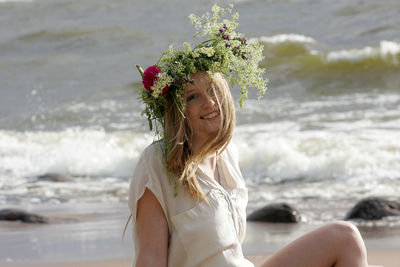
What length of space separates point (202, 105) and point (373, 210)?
154 inches

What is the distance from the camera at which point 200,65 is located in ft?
10.2

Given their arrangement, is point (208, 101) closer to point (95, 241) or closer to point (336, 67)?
point (95, 241)

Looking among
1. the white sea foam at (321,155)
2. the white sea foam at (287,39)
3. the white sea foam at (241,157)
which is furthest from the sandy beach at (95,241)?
the white sea foam at (287,39)

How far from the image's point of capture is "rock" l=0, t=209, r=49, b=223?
7.02 meters

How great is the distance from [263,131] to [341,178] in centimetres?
334

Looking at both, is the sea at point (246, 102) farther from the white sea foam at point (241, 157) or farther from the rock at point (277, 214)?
the rock at point (277, 214)

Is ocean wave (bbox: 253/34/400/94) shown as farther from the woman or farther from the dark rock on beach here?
the woman

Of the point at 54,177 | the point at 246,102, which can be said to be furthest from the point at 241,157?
the point at 246,102

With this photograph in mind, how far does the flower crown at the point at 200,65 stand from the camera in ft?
10.0

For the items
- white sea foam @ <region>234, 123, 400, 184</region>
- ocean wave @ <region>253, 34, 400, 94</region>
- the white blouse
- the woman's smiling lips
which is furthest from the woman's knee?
ocean wave @ <region>253, 34, 400, 94</region>

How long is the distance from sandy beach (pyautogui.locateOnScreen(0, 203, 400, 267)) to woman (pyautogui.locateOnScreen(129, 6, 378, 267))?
2.19m

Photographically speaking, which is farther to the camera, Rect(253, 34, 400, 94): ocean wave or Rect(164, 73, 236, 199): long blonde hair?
Rect(253, 34, 400, 94): ocean wave

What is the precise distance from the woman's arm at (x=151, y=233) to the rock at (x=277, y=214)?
3.82 metres

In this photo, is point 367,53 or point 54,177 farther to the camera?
point 367,53
